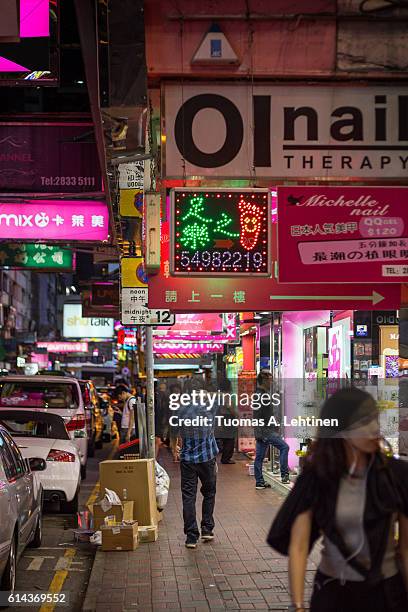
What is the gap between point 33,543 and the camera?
1095 cm

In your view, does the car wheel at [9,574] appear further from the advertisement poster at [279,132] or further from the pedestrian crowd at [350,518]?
the pedestrian crowd at [350,518]

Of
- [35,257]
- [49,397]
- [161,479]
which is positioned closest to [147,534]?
[161,479]

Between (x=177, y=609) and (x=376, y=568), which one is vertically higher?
(x=376, y=568)

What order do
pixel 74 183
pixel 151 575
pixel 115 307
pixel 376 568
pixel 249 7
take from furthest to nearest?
pixel 115 307
pixel 74 183
pixel 151 575
pixel 249 7
pixel 376 568

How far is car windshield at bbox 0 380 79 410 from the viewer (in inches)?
672

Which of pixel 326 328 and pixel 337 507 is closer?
pixel 337 507

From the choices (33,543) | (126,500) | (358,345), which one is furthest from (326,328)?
(33,543)

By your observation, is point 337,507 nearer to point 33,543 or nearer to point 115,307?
point 33,543

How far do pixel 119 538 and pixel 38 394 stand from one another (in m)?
7.54

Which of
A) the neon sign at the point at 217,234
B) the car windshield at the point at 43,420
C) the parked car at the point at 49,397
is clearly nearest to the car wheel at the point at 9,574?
the neon sign at the point at 217,234

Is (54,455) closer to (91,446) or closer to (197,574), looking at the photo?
(197,574)

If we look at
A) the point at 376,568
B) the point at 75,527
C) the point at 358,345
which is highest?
the point at 358,345

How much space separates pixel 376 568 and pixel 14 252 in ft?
48.8

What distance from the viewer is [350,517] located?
161 inches
